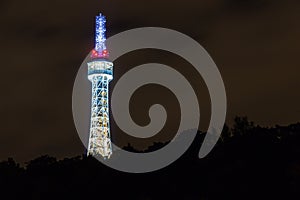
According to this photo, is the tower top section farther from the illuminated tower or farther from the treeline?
the treeline

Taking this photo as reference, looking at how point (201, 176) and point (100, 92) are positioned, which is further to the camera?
point (100, 92)

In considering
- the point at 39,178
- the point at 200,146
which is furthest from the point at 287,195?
the point at 39,178

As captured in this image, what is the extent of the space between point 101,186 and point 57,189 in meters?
2.53

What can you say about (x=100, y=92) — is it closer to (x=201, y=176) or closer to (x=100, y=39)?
(x=100, y=39)

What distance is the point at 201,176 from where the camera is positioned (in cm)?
3472

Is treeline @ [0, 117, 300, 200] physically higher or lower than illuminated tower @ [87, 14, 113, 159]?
lower

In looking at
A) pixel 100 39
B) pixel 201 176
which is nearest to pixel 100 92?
pixel 100 39

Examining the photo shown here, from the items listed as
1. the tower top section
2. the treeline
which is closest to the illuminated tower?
the tower top section

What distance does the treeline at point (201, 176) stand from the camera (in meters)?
31.9

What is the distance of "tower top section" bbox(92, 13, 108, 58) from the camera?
251 ft

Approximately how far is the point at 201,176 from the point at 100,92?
4538 centimetres

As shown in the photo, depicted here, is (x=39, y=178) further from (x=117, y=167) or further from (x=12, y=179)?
(x=117, y=167)

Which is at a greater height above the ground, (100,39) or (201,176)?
(100,39)

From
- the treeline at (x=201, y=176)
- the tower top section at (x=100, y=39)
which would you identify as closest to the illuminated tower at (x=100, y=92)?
the tower top section at (x=100, y=39)
